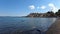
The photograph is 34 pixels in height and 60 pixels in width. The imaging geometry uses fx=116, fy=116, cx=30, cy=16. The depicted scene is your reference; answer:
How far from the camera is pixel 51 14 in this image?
176125mm

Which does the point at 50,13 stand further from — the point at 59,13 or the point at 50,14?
the point at 59,13

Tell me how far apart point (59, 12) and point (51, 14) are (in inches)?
1626

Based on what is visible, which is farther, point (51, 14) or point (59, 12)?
point (51, 14)

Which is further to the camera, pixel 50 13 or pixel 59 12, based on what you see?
pixel 50 13

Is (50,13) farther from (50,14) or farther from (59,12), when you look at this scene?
(59,12)

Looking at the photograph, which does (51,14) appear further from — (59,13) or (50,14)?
(59,13)

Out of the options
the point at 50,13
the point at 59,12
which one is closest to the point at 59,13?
the point at 59,12

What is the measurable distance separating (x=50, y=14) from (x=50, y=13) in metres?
4.30

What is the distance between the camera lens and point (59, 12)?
13488cm

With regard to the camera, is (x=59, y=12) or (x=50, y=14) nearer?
(x=59, y=12)

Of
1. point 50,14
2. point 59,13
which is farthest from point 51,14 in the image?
point 59,13

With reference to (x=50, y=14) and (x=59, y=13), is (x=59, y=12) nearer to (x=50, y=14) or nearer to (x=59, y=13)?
(x=59, y=13)

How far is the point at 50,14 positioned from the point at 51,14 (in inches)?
91.2
